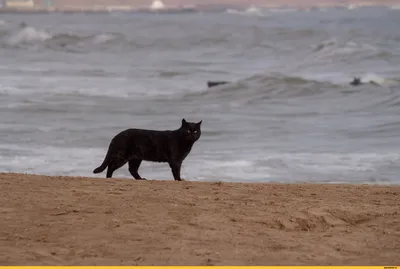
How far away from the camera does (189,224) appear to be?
690 centimetres

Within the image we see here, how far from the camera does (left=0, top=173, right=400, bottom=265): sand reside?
20.0 ft

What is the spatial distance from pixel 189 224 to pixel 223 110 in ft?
50.3

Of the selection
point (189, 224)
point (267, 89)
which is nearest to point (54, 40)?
point (267, 89)

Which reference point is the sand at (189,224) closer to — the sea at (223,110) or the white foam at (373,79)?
the sea at (223,110)

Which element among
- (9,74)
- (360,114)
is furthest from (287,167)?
(9,74)

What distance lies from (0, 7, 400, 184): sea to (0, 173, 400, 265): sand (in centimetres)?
396

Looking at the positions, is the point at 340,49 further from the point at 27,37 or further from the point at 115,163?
the point at 115,163

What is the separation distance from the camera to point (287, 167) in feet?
43.3

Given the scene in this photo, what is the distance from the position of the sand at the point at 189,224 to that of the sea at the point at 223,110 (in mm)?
3959

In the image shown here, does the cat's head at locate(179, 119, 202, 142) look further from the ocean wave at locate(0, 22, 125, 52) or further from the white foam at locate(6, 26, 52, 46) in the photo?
the white foam at locate(6, 26, 52, 46)

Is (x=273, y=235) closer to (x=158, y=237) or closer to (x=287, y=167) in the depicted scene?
(x=158, y=237)

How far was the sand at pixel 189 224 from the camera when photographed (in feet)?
20.0

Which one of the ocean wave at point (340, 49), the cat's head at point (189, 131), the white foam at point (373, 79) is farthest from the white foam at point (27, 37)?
the cat's head at point (189, 131)

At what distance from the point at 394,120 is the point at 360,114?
5.45 ft
